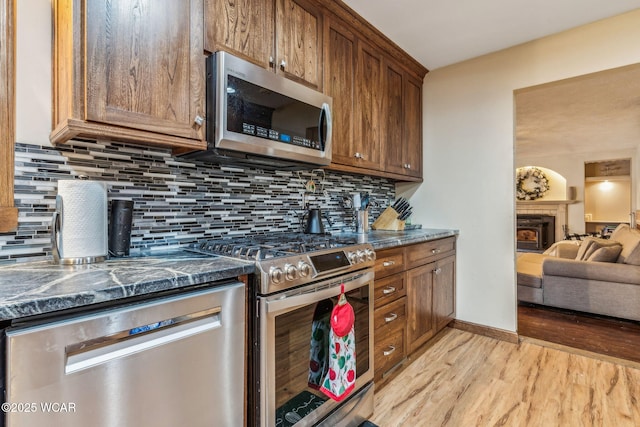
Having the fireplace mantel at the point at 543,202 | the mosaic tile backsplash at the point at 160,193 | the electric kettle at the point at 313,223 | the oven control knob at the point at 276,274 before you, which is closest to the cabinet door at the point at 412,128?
the mosaic tile backsplash at the point at 160,193

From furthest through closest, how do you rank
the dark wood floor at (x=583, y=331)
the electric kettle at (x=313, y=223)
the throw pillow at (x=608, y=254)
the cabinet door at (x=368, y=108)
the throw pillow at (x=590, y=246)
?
the throw pillow at (x=590, y=246), the throw pillow at (x=608, y=254), the dark wood floor at (x=583, y=331), the cabinet door at (x=368, y=108), the electric kettle at (x=313, y=223)

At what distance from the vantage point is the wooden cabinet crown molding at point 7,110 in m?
1.16

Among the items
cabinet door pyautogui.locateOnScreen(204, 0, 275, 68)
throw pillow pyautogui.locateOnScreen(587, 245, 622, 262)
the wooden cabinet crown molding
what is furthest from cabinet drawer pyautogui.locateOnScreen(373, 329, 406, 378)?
throw pillow pyautogui.locateOnScreen(587, 245, 622, 262)

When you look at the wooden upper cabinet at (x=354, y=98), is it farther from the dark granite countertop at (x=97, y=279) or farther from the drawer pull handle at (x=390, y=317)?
the dark granite countertop at (x=97, y=279)

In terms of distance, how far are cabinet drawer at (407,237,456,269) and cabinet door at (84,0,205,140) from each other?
1589 millimetres

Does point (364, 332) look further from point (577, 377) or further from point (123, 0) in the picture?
point (123, 0)

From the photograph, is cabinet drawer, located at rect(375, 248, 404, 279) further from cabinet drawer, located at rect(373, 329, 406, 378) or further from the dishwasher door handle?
the dishwasher door handle

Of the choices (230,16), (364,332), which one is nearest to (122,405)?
(364,332)

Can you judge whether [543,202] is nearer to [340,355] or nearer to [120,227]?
[340,355]

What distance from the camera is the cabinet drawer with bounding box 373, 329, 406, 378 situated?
1.91 metres

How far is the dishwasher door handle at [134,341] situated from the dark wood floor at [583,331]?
2.85m

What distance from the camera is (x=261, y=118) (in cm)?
153

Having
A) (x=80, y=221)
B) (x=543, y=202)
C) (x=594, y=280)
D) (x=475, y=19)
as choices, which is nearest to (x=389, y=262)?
(x=80, y=221)

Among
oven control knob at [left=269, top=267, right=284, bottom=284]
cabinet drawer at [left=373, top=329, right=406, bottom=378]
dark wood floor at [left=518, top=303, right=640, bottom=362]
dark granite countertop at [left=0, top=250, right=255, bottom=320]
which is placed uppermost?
dark granite countertop at [left=0, top=250, right=255, bottom=320]
